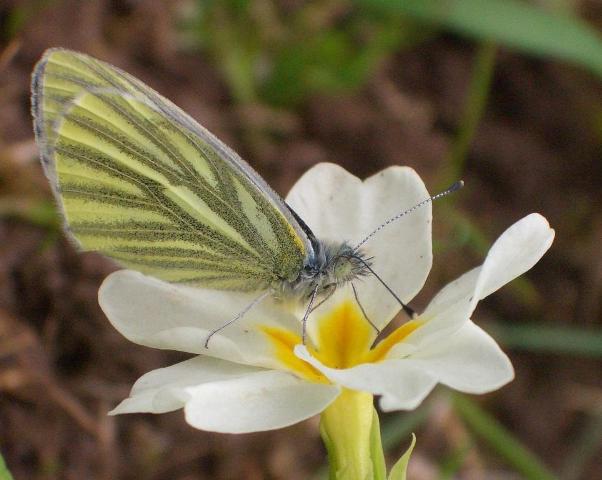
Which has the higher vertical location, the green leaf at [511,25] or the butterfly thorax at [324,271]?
the green leaf at [511,25]

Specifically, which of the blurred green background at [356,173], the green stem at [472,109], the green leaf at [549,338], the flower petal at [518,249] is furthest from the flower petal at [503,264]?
the green stem at [472,109]

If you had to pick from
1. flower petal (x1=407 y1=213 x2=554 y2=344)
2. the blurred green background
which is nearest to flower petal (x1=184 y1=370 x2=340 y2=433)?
flower petal (x1=407 y1=213 x2=554 y2=344)

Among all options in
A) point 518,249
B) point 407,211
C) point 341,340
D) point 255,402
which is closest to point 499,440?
point 341,340

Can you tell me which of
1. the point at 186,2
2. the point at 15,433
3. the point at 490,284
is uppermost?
the point at 186,2

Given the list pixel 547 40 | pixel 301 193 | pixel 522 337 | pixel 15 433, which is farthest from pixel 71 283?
pixel 547 40

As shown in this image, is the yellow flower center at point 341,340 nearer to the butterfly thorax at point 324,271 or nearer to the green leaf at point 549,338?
the butterfly thorax at point 324,271

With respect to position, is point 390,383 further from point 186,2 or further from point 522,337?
point 186,2
